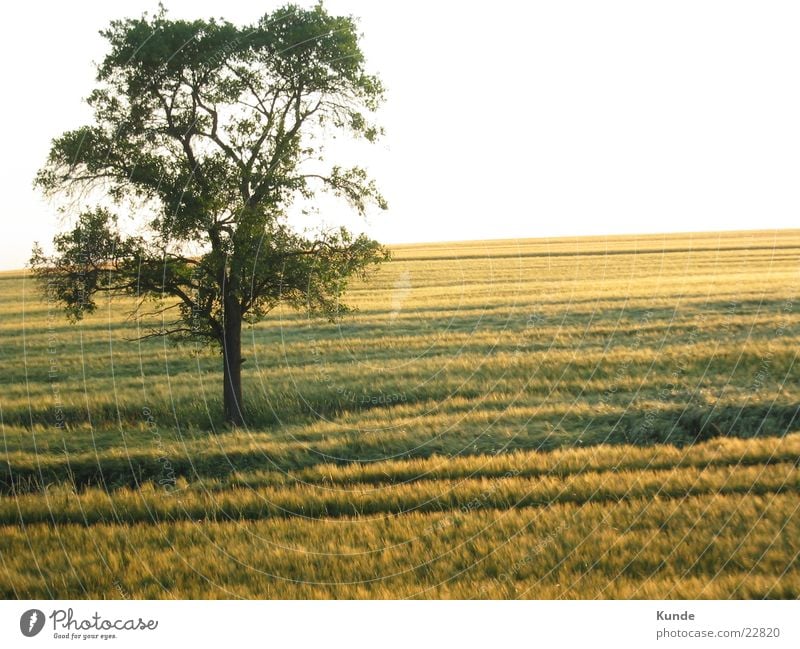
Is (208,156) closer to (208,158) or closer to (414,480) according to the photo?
(208,158)

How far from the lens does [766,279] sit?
71.9 feet

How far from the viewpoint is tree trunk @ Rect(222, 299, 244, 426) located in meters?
8.16

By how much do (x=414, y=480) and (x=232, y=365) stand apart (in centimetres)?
302

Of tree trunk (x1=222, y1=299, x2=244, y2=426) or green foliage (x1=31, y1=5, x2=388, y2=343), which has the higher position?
green foliage (x1=31, y1=5, x2=388, y2=343)

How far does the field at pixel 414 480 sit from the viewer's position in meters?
5.44

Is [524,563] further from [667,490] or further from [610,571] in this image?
[667,490]

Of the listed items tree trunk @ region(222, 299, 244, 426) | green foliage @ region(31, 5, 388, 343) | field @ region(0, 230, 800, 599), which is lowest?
field @ region(0, 230, 800, 599)

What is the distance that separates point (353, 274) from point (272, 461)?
2404mm

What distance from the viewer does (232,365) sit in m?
8.21

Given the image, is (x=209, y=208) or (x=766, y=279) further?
(x=766, y=279)

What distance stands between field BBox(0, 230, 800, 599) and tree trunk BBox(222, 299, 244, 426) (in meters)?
0.26

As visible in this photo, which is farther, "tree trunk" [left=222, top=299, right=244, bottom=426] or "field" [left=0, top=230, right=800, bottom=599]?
"tree trunk" [left=222, top=299, right=244, bottom=426]

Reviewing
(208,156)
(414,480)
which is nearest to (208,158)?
(208,156)
